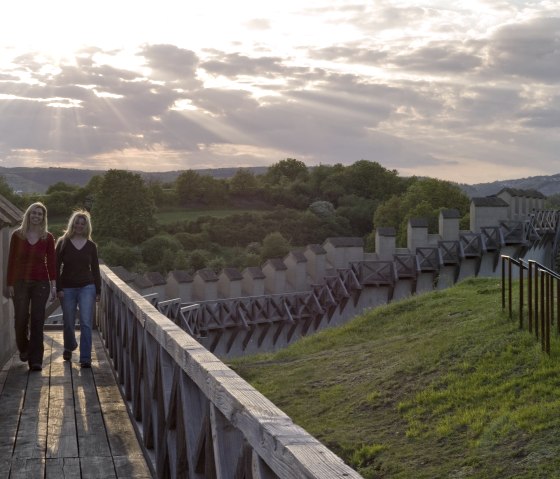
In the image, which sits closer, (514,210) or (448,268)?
(448,268)

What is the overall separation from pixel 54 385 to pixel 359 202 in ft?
304

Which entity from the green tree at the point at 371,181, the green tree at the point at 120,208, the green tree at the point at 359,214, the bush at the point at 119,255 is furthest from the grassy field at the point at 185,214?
the bush at the point at 119,255

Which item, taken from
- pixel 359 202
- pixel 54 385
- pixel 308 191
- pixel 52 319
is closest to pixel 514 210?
pixel 52 319

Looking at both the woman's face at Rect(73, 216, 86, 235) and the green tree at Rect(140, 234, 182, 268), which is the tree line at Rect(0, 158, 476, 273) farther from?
the woman's face at Rect(73, 216, 86, 235)

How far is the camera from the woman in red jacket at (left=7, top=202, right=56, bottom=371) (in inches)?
319

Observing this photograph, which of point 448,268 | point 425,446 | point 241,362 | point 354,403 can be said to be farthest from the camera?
point 448,268

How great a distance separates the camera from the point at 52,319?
23.8 metres

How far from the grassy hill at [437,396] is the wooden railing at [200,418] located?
422cm

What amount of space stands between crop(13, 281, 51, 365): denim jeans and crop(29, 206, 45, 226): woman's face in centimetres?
54

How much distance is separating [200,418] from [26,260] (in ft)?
15.0

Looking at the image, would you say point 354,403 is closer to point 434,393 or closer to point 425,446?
point 434,393

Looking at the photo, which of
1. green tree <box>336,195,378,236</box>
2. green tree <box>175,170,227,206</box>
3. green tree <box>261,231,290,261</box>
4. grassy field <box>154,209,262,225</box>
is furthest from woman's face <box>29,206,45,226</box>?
green tree <box>175,170,227,206</box>

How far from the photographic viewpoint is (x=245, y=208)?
11019cm

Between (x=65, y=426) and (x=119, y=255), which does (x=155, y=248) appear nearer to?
(x=119, y=255)
